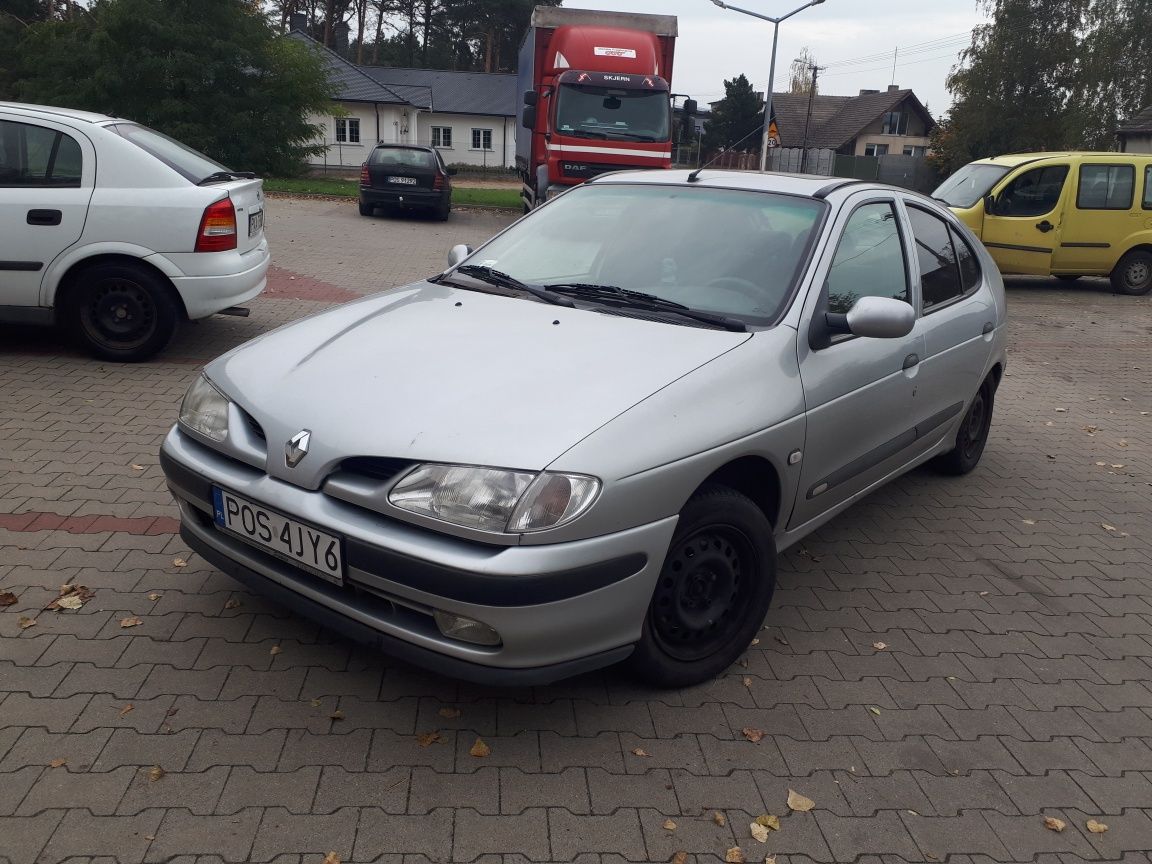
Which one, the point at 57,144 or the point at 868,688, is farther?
the point at 57,144

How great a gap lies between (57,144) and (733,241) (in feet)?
16.6

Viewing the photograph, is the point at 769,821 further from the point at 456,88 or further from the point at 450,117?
the point at 456,88

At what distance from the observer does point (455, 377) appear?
9.95ft

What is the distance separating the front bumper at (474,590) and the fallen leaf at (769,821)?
605 mm

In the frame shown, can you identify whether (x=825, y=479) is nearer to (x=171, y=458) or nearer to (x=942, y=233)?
(x=942, y=233)

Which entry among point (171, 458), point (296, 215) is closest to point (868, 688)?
point (171, 458)

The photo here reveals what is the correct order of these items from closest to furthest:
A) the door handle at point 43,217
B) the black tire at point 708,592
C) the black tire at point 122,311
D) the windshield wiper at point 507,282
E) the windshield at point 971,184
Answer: the black tire at point 708,592
the windshield wiper at point 507,282
the door handle at point 43,217
the black tire at point 122,311
the windshield at point 971,184

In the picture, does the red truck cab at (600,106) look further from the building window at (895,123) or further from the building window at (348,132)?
the building window at (895,123)

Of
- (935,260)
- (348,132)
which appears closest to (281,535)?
(935,260)

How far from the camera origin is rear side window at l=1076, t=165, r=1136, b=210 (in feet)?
45.2

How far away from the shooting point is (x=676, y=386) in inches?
119

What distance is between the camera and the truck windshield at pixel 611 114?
1722 cm


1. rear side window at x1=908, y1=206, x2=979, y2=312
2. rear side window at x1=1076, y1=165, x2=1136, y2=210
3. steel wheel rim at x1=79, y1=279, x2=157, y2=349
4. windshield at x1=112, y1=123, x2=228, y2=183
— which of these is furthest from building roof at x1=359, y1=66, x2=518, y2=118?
rear side window at x1=908, y1=206, x2=979, y2=312

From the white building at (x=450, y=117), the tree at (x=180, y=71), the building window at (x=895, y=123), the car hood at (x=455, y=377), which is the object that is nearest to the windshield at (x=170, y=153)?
the car hood at (x=455, y=377)
